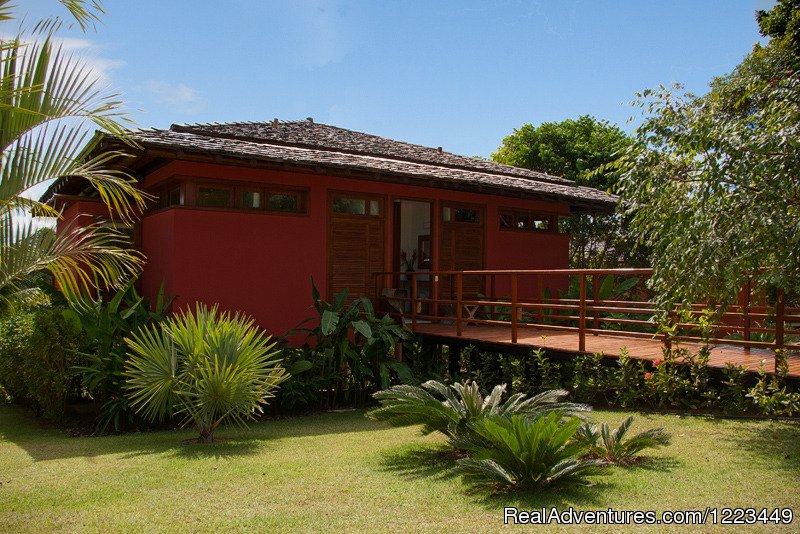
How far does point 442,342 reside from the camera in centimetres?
1106

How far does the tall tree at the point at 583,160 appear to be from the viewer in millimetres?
24344

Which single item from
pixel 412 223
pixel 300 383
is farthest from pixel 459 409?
pixel 412 223

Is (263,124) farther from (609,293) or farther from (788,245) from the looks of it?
(788,245)

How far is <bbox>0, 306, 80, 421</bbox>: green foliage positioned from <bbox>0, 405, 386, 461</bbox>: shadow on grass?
466 mm

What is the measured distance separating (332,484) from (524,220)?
10.7 m

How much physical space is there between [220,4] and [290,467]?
743 centimetres

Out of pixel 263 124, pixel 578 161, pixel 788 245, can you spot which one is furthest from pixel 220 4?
pixel 578 161

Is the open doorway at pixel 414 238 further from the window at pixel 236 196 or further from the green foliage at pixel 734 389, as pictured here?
the green foliage at pixel 734 389

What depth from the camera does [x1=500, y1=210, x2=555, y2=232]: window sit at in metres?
14.6

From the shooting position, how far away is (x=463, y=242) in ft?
45.0

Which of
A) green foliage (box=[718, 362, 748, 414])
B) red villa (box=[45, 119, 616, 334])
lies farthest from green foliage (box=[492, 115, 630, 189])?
green foliage (box=[718, 362, 748, 414])

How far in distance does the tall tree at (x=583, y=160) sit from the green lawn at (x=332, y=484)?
18.4 meters

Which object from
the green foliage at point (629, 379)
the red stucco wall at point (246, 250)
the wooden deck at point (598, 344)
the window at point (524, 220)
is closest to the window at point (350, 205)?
the red stucco wall at point (246, 250)

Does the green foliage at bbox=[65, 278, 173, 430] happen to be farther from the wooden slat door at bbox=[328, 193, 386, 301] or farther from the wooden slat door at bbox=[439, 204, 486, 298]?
the wooden slat door at bbox=[439, 204, 486, 298]
